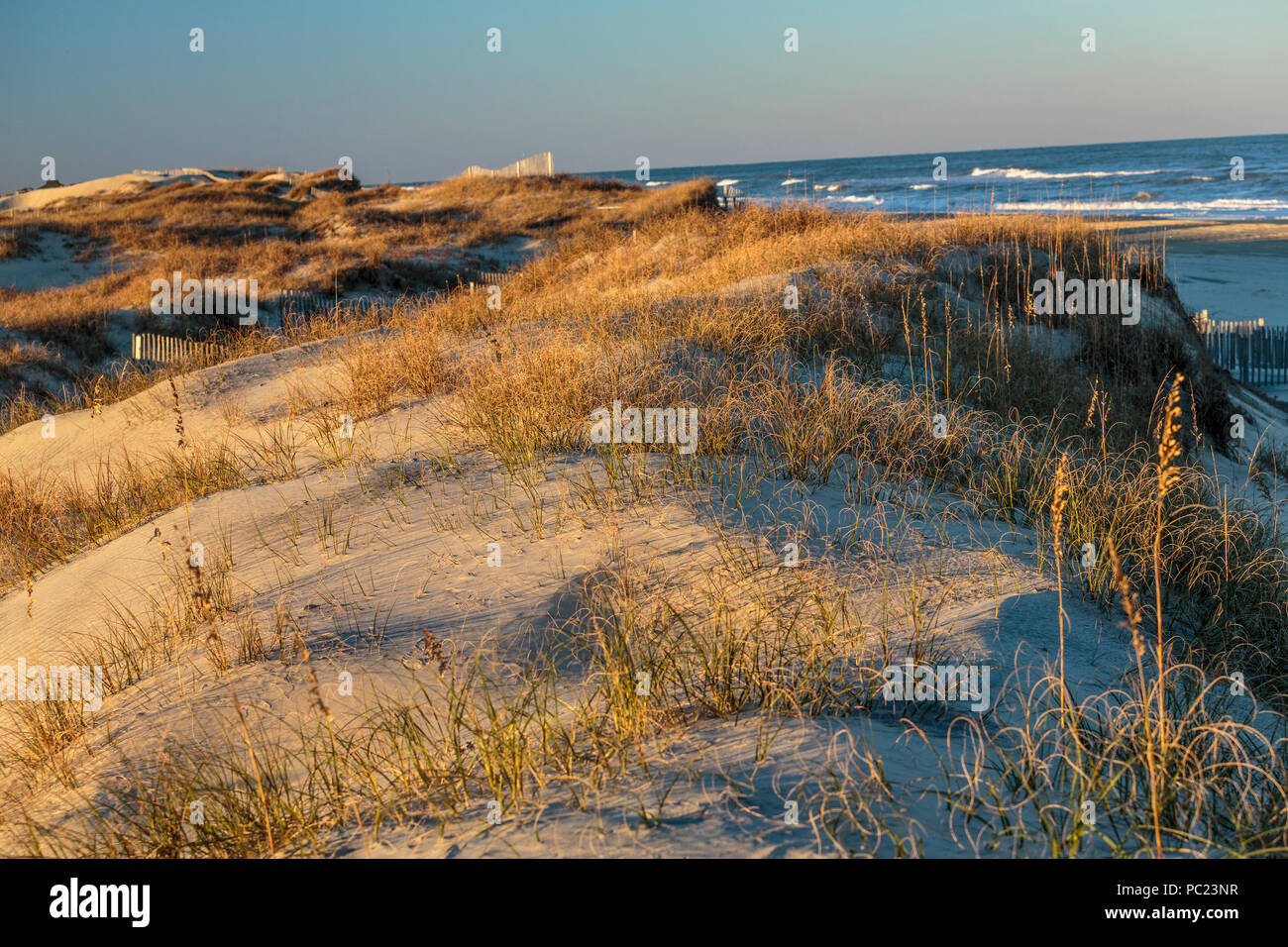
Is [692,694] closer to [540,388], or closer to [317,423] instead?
[540,388]

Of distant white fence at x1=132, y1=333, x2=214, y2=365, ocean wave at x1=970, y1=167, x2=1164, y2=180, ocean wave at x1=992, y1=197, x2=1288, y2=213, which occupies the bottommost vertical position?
distant white fence at x1=132, y1=333, x2=214, y2=365

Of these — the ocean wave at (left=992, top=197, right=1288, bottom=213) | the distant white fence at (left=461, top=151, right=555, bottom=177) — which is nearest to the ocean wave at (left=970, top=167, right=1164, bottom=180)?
the ocean wave at (left=992, top=197, right=1288, bottom=213)

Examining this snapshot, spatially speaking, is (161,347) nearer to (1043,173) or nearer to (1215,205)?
(1215,205)

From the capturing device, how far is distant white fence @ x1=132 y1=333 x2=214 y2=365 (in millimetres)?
10954

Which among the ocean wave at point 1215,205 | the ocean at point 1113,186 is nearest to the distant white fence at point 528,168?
the ocean at point 1113,186

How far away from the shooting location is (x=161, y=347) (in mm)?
12477

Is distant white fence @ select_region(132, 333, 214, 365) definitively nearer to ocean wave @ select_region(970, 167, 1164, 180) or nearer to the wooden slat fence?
the wooden slat fence

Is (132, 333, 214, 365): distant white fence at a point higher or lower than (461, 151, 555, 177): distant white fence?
lower

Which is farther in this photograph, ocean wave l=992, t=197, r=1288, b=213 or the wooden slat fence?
ocean wave l=992, t=197, r=1288, b=213

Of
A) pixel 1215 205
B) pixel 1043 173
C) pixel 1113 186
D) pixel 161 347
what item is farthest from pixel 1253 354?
pixel 1043 173
